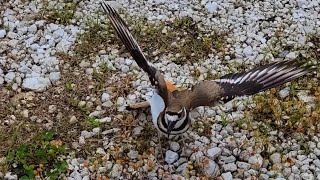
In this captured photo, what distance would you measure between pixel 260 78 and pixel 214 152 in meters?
0.68

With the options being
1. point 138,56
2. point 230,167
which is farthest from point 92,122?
point 230,167

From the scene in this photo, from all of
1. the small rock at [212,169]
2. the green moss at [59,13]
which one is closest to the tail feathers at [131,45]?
the green moss at [59,13]

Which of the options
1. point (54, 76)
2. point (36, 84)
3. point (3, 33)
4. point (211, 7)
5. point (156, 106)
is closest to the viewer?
point (156, 106)

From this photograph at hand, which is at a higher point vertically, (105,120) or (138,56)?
(138,56)

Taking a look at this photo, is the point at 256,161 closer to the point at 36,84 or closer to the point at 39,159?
the point at 39,159

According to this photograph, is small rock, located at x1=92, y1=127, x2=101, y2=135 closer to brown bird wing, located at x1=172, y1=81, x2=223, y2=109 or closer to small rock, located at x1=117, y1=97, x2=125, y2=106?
small rock, located at x1=117, y1=97, x2=125, y2=106

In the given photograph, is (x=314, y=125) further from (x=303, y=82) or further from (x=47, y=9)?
(x=47, y=9)

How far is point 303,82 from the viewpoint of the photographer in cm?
562

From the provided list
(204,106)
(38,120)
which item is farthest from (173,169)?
(38,120)

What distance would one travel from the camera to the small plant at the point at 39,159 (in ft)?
15.9

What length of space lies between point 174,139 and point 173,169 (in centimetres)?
28

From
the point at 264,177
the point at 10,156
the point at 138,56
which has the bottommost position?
the point at 264,177

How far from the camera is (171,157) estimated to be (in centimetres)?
500

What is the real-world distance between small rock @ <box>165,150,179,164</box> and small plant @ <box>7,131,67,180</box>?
74cm
